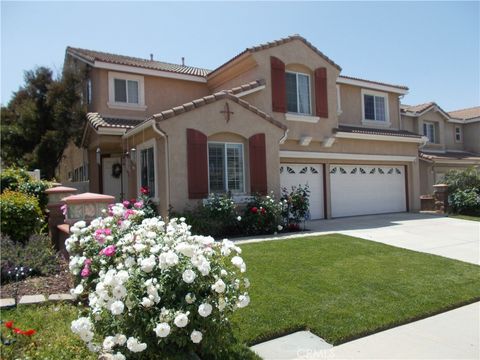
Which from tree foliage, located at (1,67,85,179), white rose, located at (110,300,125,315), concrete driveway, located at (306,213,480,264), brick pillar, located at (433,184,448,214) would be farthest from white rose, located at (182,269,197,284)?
brick pillar, located at (433,184,448,214)

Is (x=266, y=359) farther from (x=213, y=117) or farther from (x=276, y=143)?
(x=276, y=143)

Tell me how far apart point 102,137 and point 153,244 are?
11285 mm

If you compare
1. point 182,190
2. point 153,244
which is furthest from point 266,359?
point 182,190

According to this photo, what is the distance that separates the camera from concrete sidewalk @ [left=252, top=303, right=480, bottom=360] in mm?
4496

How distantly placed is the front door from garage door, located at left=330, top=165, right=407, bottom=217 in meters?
8.84

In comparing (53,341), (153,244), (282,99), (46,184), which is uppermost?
(282,99)

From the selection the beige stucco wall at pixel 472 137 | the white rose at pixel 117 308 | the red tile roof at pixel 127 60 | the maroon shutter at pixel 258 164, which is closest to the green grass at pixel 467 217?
the maroon shutter at pixel 258 164

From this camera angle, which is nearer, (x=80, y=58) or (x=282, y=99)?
(x=282, y=99)

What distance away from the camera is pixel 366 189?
721 inches

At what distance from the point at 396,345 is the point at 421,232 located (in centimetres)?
883

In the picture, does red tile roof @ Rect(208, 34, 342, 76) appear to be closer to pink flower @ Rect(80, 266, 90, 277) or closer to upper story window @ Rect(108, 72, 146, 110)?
upper story window @ Rect(108, 72, 146, 110)

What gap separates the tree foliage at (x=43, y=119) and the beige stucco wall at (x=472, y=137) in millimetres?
25617

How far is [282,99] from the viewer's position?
1528cm

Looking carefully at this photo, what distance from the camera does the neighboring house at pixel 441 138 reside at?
76.7 ft
